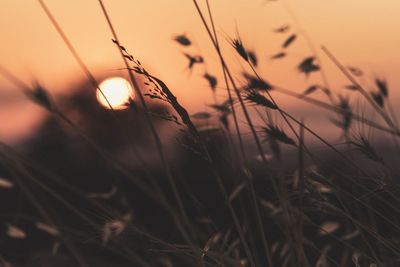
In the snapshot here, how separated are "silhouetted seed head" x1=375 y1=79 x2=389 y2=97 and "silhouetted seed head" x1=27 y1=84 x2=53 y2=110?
0.96m

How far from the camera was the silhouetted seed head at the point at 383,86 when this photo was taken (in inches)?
81.4

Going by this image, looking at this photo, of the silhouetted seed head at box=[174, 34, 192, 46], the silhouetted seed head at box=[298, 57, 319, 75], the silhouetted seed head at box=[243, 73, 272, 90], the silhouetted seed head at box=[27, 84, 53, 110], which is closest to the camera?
the silhouetted seed head at box=[27, 84, 53, 110]

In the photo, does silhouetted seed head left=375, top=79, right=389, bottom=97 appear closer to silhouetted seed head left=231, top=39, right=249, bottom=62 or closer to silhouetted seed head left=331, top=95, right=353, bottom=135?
silhouetted seed head left=331, top=95, right=353, bottom=135

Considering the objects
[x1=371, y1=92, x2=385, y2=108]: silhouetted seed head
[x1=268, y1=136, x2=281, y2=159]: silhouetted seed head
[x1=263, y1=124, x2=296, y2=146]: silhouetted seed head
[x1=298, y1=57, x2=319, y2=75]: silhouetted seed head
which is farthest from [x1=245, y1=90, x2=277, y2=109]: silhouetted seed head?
[x1=298, y1=57, x2=319, y2=75]: silhouetted seed head

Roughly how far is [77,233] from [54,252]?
27cm

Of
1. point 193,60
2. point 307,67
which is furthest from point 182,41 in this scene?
point 307,67

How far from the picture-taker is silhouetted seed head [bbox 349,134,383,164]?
1706 millimetres

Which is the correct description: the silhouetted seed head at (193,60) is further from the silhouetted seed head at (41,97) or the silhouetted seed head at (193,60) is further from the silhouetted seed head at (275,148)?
the silhouetted seed head at (41,97)

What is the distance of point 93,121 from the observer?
74.7 feet

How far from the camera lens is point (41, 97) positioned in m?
1.50

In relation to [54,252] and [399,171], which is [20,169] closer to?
[54,252]

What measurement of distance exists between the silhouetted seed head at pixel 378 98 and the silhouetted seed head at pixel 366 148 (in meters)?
0.33

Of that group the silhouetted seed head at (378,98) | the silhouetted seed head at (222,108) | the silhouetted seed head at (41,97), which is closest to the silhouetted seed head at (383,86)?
the silhouetted seed head at (378,98)

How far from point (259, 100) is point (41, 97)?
0.46 metres
